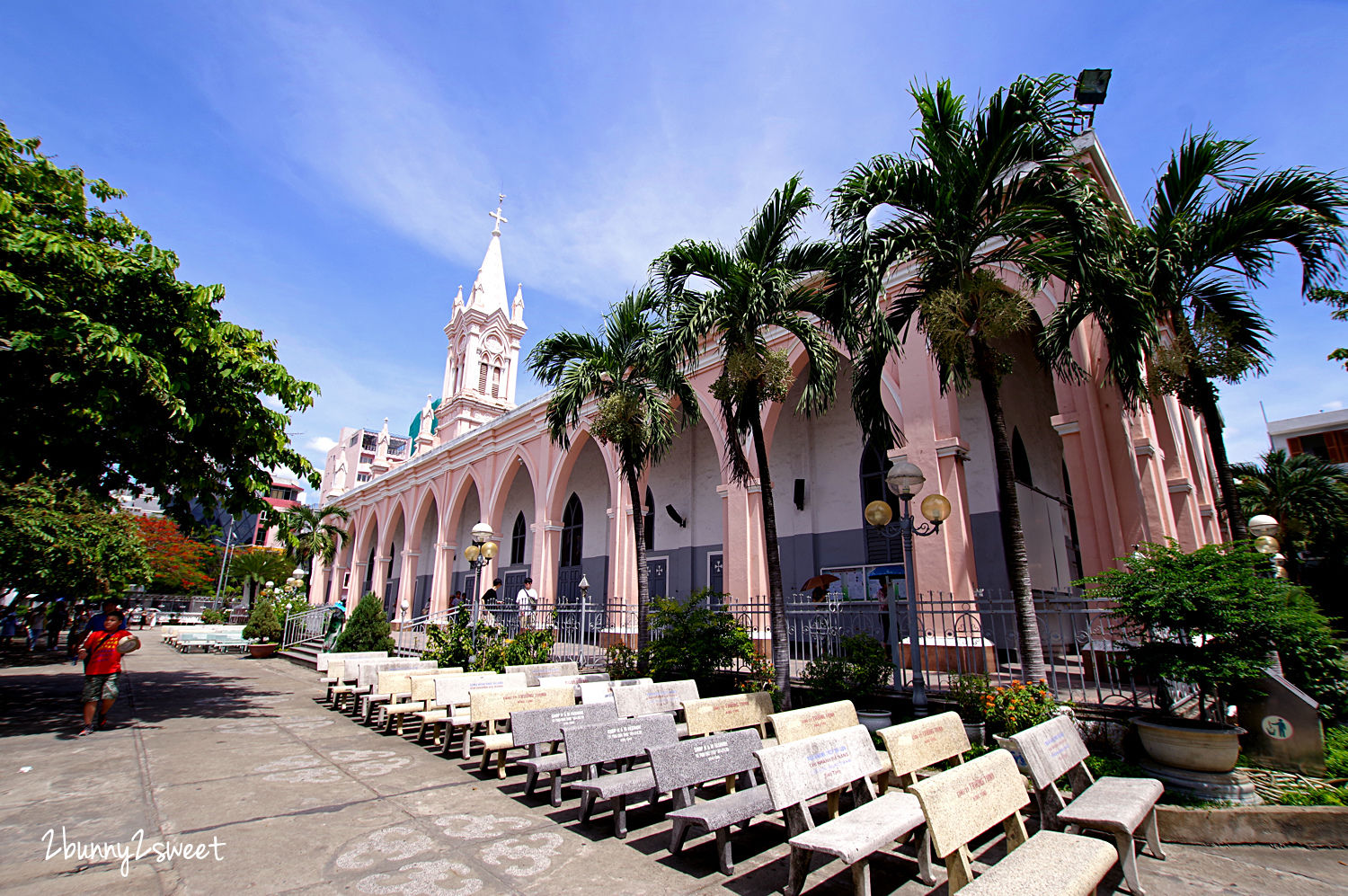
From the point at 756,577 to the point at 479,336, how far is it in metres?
24.3

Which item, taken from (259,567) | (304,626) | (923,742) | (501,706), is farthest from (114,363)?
(259,567)

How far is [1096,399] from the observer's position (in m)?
10.3

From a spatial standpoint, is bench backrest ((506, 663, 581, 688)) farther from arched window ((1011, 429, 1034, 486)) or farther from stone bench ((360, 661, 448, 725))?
arched window ((1011, 429, 1034, 486))

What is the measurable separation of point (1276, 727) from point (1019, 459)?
942 centimetres

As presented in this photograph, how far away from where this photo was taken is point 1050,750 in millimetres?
4734

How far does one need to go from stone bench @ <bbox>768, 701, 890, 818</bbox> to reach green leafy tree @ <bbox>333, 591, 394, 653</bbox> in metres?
13.9

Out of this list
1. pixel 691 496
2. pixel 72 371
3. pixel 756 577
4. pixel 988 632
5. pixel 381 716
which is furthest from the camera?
pixel 691 496

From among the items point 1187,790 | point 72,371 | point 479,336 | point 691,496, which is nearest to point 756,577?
point 691,496

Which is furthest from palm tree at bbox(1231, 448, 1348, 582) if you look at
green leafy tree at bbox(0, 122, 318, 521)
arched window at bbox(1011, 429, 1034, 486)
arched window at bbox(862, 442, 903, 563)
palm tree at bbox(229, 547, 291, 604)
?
palm tree at bbox(229, 547, 291, 604)

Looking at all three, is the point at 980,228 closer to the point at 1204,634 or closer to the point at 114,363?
the point at 1204,634

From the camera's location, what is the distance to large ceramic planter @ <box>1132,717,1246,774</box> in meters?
5.04

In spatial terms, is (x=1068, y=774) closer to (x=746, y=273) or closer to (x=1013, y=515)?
(x=1013, y=515)

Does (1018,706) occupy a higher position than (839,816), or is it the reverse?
(1018,706)

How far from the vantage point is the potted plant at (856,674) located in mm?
7840
